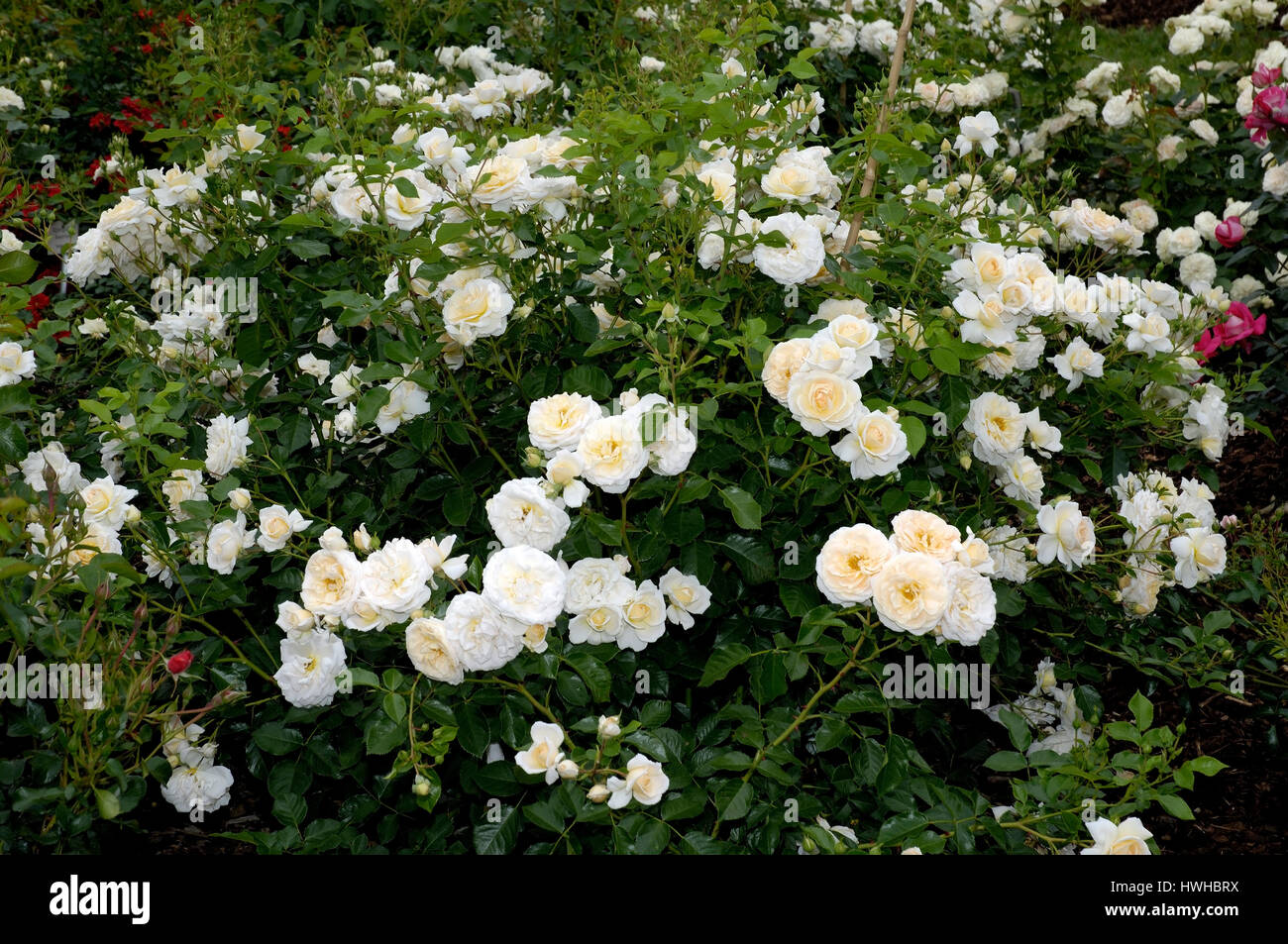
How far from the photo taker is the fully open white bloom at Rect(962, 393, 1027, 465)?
224 cm

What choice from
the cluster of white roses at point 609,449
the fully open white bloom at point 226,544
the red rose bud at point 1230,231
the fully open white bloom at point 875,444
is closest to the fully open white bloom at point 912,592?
the fully open white bloom at point 875,444

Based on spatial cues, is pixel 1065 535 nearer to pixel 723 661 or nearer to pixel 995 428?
pixel 995 428

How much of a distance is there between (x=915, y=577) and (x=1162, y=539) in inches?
40.2

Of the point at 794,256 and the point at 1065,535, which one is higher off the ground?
the point at 794,256

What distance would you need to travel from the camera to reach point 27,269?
69.2 inches

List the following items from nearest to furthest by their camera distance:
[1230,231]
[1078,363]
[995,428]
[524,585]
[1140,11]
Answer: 1. [524,585]
2. [995,428]
3. [1078,363]
4. [1230,231]
5. [1140,11]

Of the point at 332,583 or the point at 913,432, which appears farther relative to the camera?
the point at 913,432

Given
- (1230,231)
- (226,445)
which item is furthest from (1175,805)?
(1230,231)

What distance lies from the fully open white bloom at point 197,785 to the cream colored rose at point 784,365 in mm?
1276

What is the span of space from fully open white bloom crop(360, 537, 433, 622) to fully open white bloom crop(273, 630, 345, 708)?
189 mm

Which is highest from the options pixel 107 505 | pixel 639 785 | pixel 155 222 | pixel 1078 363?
pixel 155 222

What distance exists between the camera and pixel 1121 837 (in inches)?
70.0
